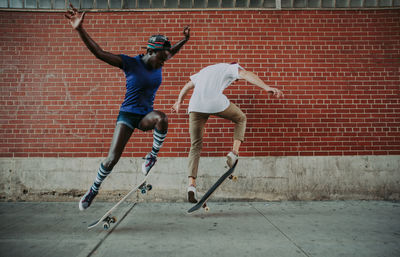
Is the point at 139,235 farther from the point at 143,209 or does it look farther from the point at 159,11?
the point at 159,11

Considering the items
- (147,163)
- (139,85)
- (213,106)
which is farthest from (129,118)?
(213,106)

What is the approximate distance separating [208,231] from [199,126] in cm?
156

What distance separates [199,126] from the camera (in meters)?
3.79

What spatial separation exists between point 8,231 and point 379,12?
750cm

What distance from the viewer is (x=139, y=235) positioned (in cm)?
292

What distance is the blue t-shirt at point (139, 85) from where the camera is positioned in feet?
10.1

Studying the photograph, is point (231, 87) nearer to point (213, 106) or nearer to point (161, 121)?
point (213, 106)

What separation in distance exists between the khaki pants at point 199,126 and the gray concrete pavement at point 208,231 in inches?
33.4

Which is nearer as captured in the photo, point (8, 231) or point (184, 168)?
point (8, 231)

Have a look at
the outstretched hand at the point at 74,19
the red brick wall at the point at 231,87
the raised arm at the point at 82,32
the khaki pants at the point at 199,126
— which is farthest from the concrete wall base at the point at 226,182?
the outstretched hand at the point at 74,19

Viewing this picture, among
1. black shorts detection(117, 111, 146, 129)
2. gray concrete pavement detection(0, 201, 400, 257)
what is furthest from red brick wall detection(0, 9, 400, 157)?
black shorts detection(117, 111, 146, 129)

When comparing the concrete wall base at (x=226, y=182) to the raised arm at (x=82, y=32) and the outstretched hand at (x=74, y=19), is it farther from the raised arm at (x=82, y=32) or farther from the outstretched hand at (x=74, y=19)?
the outstretched hand at (x=74, y=19)

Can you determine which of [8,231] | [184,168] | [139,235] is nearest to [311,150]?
[184,168]

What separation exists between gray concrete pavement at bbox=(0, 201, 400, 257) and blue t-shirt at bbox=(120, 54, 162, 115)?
1.62 metres
